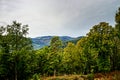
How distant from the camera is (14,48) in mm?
55750

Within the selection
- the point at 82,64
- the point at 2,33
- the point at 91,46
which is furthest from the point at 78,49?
the point at 2,33

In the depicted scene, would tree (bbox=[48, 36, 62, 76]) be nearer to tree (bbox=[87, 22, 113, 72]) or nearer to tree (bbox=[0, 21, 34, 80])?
tree (bbox=[87, 22, 113, 72])

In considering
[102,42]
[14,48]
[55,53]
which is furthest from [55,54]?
[14,48]

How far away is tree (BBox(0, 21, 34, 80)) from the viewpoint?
183ft

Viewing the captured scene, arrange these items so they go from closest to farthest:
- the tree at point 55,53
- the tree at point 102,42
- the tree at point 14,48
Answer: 1. the tree at point 14,48
2. the tree at point 102,42
3. the tree at point 55,53

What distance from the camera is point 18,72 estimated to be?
193 feet

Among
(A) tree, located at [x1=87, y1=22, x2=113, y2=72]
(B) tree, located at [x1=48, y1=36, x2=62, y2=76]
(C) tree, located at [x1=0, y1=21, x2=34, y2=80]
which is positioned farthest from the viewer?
(B) tree, located at [x1=48, y1=36, x2=62, y2=76]

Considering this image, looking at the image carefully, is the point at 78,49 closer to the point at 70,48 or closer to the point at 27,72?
the point at 70,48

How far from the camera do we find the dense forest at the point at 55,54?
185ft

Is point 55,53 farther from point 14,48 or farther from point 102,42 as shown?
point 14,48

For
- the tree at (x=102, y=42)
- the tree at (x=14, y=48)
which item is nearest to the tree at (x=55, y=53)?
the tree at (x=102, y=42)

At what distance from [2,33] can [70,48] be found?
35377 mm

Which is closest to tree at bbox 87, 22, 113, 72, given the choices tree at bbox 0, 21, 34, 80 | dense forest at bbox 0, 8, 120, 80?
dense forest at bbox 0, 8, 120, 80

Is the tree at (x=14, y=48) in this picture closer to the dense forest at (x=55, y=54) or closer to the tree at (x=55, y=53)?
the dense forest at (x=55, y=54)
